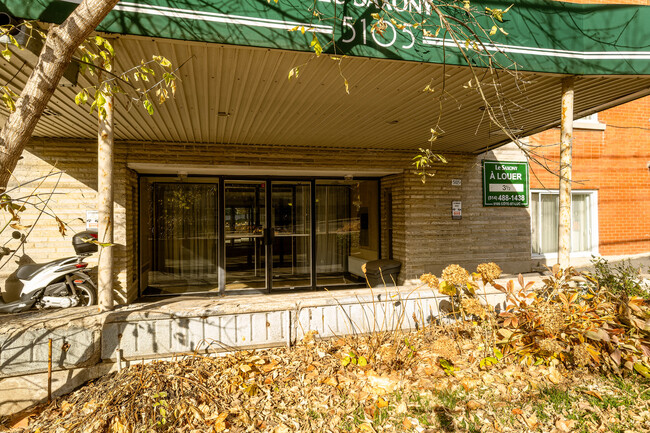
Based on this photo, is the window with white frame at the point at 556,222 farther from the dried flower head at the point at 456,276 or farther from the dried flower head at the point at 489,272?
the dried flower head at the point at 456,276

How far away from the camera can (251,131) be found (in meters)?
5.95

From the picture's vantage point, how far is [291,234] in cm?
769

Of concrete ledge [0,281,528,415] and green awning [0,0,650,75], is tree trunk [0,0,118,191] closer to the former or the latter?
green awning [0,0,650,75]

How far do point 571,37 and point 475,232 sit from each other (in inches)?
178

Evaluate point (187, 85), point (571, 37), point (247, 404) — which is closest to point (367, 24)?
point (187, 85)

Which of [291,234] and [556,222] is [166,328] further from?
[556,222]

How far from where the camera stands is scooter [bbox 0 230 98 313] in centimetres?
512

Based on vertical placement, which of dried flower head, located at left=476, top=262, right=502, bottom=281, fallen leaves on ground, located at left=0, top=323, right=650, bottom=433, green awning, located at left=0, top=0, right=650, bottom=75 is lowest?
fallen leaves on ground, located at left=0, top=323, right=650, bottom=433

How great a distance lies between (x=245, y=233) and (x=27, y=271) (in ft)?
11.5

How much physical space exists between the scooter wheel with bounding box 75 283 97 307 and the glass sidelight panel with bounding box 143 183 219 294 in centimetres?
189

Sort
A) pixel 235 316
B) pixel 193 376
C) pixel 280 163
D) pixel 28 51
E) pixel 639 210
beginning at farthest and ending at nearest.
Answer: pixel 639 210, pixel 280 163, pixel 235 316, pixel 193 376, pixel 28 51

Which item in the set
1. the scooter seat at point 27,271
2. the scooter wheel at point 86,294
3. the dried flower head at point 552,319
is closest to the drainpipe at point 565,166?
the dried flower head at point 552,319

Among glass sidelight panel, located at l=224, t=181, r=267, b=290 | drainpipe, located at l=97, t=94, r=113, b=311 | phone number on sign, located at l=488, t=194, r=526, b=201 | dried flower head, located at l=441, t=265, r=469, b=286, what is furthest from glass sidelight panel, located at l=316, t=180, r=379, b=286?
drainpipe, located at l=97, t=94, r=113, b=311

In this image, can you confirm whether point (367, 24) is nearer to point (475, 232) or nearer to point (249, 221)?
point (249, 221)
